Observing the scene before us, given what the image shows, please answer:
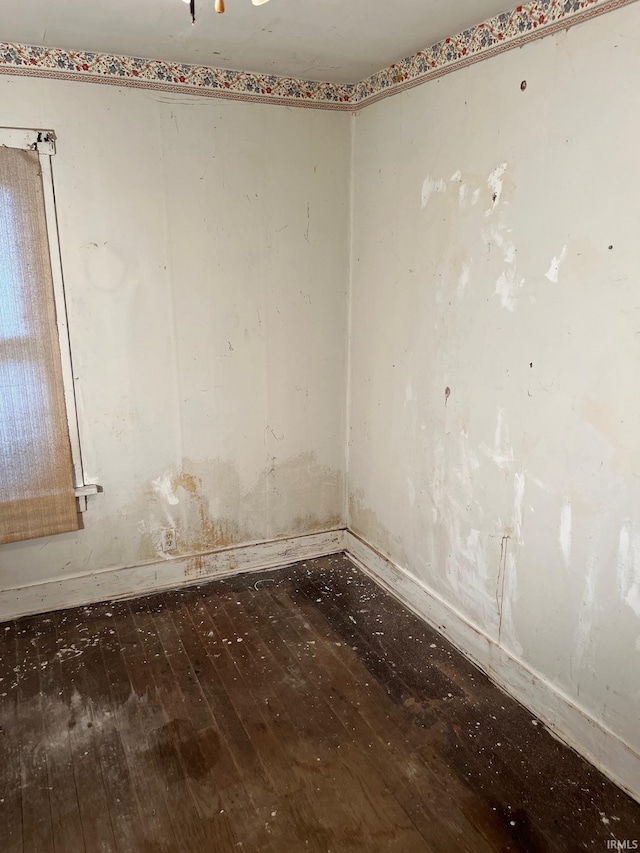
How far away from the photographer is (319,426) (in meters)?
3.62

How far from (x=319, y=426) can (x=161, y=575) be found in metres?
1.22

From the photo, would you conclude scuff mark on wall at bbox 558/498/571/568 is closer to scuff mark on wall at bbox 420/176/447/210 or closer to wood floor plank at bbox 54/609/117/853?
scuff mark on wall at bbox 420/176/447/210

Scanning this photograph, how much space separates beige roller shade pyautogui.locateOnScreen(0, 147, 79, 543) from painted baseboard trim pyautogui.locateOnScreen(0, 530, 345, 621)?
32 cm

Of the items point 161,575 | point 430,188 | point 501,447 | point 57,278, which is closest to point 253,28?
point 430,188

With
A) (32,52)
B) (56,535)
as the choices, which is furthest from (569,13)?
(56,535)

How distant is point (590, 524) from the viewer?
7.02 feet

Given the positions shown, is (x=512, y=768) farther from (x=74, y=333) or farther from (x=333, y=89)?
(x=333, y=89)

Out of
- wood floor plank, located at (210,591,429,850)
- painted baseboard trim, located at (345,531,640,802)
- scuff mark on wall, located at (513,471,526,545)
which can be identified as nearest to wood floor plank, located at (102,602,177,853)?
wood floor plank, located at (210,591,429,850)

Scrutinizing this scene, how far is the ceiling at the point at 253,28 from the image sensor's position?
7.23ft

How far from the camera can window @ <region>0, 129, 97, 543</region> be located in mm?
2709

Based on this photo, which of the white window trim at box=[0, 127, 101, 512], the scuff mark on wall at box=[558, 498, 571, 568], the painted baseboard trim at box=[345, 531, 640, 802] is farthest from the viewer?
the white window trim at box=[0, 127, 101, 512]

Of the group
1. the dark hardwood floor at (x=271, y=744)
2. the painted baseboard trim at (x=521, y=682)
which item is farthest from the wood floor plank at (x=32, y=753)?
the painted baseboard trim at (x=521, y=682)

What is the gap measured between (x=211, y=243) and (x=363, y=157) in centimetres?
94

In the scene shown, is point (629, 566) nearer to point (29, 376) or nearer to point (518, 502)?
point (518, 502)
